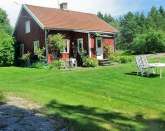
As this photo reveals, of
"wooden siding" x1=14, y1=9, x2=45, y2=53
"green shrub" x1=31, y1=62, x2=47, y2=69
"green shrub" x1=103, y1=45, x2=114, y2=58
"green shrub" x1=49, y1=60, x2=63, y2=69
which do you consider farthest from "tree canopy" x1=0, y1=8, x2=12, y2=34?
"green shrub" x1=49, y1=60, x2=63, y2=69

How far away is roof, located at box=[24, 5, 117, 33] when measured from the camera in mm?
34969

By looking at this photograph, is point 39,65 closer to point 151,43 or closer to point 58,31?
point 58,31

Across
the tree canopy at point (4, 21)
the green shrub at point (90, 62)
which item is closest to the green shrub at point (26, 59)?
the green shrub at point (90, 62)

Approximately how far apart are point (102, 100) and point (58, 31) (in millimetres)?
20773

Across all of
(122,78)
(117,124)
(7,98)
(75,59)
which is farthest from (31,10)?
(117,124)

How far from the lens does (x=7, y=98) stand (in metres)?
13.1

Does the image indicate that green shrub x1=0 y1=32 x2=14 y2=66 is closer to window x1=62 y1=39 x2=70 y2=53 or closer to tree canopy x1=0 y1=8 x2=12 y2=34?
window x1=62 y1=39 x2=70 y2=53

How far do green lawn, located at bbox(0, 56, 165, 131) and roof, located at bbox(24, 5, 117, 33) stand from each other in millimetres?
14166

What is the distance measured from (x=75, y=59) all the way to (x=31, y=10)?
648 cm

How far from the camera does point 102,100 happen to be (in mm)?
14781

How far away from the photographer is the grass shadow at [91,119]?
10.4 meters

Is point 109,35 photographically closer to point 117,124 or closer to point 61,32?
point 61,32

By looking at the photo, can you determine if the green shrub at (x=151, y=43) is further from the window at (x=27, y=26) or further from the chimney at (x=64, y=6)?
the window at (x=27, y=26)

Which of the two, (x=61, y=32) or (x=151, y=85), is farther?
(x=61, y=32)
